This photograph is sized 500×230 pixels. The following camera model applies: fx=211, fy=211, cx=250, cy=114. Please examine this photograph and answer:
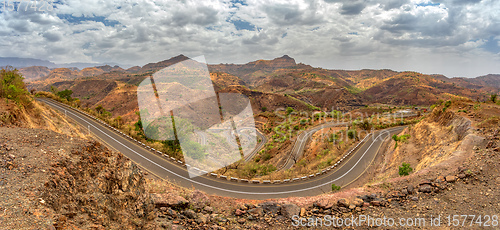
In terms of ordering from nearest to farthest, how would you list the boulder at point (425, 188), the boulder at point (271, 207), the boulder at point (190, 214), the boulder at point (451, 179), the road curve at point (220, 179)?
1. the boulder at point (190, 214)
2. the boulder at point (271, 207)
3. the boulder at point (425, 188)
4. the boulder at point (451, 179)
5. the road curve at point (220, 179)

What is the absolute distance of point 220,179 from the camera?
15867mm

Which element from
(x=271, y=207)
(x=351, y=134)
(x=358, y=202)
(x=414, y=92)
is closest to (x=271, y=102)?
(x=351, y=134)

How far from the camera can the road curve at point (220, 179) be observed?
48.1ft

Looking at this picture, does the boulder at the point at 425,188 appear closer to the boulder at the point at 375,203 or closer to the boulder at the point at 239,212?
the boulder at the point at 375,203

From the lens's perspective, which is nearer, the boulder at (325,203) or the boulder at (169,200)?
the boulder at (169,200)

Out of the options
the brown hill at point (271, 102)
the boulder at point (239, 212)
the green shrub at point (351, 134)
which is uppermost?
the brown hill at point (271, 102)

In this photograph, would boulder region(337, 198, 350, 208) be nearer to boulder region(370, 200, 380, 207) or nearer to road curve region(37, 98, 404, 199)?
boulder region(370, 200, 380, 207)

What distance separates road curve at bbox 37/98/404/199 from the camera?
14656 millimetres

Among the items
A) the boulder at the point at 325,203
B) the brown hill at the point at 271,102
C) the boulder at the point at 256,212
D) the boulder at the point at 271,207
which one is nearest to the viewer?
the boulder at the point at 256,212

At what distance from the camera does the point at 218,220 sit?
25.7ft

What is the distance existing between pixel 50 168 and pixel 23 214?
1701 mm

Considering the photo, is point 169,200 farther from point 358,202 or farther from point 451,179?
point 451,179

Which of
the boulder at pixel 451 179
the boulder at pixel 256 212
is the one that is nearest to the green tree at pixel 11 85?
the boulder at pixel 256 212

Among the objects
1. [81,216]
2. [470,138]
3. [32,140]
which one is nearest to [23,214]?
[81,216]
